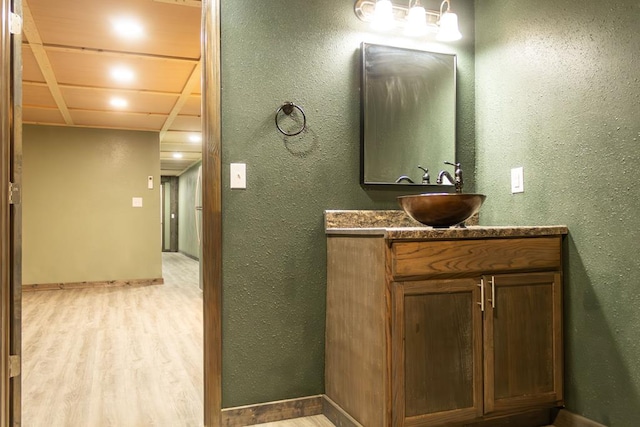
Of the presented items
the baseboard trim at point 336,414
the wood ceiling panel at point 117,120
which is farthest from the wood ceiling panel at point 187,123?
the baseboard trim at point 336,414

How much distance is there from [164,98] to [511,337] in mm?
4111

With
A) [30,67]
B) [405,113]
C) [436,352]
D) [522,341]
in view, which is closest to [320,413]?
[436,352]

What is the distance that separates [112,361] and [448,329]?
2322 millimetres

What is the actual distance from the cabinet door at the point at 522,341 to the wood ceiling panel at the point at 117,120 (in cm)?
481

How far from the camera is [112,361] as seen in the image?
10.0 feet

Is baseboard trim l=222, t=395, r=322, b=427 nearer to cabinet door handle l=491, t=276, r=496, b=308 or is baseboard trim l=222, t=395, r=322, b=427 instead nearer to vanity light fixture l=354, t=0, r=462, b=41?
cabinet door handle l=491, t=276, r=496, b=308

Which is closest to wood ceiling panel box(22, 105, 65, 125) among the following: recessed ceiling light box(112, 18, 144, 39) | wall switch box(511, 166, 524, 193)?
recessed ceiling light box(112, 18, 144, 39)

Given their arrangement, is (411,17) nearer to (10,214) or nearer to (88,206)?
(10,214)

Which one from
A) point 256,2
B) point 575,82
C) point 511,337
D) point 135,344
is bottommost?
point 135,344

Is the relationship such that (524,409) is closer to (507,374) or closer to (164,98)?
(507,374)

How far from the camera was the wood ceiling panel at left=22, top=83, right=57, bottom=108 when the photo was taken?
4302 mm

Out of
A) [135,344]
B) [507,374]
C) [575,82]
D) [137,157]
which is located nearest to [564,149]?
[575,82]

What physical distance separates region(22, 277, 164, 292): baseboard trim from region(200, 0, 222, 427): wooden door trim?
4.72 m

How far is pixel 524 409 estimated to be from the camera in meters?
1.88
